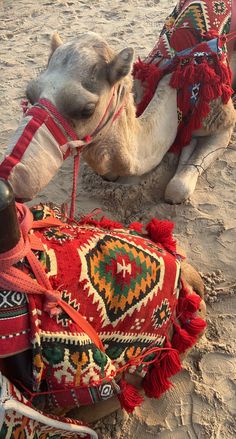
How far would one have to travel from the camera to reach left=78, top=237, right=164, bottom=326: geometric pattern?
1702mm

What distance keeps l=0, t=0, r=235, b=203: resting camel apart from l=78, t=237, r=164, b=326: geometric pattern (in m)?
0.56

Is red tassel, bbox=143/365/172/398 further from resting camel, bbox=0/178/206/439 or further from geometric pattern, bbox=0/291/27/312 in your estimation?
geometric pattern, bbox=0/291/27/312

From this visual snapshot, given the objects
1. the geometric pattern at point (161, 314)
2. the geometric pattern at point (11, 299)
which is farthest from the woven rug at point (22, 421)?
the geometric pattern at point (161, 314)

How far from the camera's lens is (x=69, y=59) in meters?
2.50

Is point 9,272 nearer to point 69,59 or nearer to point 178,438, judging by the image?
point 178,438

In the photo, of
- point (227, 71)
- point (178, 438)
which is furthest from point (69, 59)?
point (178, 438)

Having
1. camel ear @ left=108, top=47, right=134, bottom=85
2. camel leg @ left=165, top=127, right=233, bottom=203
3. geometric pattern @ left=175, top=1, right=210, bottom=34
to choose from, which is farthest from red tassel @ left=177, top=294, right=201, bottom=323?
geometric pattern @ left=175, top=1, right=210, bottom=34

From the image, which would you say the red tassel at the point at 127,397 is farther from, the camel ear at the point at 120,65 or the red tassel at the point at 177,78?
the red tassel at the point at 177,78

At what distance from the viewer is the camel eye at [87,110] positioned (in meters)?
2.44

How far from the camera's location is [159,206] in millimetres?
3350

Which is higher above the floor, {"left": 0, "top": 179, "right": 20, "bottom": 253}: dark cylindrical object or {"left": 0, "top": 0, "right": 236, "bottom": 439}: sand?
{"left": 0, "top": 179, "right": 20, "bottom": 253}: dark cylindrical object

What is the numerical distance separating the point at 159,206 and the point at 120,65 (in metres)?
1.08

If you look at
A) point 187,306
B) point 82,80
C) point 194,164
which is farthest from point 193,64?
point 187,306

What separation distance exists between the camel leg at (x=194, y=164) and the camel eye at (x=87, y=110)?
1012 millimetres
